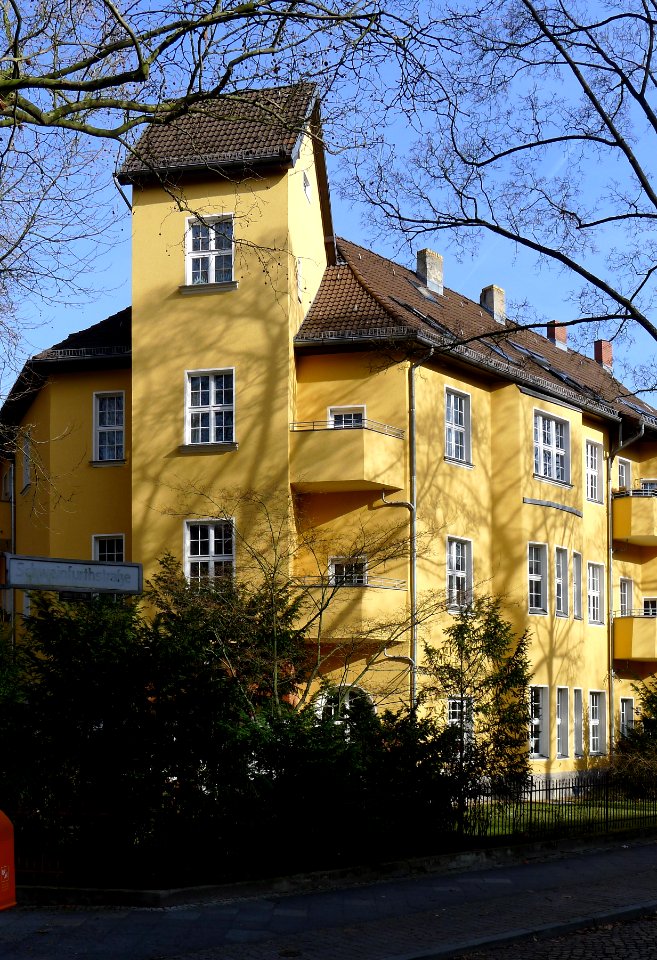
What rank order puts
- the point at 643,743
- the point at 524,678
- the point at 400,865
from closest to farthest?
the point at 400,865 < the point at 524,678 < the point at 643,743

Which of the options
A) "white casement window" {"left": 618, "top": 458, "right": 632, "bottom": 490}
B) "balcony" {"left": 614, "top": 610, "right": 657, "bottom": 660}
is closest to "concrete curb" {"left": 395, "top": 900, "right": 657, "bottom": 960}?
"balcony" {"left": 614, "top": 610, "right": 657, "bottom": 660}

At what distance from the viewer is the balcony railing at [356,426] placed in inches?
1049

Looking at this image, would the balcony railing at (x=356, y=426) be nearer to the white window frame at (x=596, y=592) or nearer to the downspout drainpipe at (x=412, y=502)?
the downspout drainpipe at (x=412, y=502)

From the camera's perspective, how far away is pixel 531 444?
Answer: 31.2m

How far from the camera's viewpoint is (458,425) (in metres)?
30.0

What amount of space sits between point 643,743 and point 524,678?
1211 centimetres

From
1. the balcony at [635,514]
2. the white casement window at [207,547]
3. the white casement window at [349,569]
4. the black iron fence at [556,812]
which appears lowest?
the black iron fence at [556,812]

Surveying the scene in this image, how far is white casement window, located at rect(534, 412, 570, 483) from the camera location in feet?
104

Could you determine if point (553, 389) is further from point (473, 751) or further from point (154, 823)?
point (154, 823)

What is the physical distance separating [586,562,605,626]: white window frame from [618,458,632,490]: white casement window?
3718 mm

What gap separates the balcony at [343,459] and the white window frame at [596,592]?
9.12m

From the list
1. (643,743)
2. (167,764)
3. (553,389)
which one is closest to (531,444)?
(553,389)

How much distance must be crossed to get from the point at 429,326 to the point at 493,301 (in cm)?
1191

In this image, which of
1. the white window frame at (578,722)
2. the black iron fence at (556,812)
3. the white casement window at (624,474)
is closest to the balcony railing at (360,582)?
the black iron fence at (556,812)
